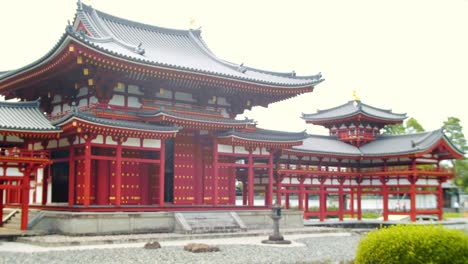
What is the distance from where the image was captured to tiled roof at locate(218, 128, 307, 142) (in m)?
32.3

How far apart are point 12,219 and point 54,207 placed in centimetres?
285

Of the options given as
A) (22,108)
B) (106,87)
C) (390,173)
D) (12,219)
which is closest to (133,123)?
(106,87)

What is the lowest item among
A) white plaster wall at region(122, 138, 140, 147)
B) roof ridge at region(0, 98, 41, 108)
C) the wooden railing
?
the wooden railing

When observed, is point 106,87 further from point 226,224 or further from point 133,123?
point 226,224

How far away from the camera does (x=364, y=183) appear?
155 feet

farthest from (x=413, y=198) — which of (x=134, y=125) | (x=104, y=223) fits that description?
(x=104, y=223)

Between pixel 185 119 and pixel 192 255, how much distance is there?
11385mm

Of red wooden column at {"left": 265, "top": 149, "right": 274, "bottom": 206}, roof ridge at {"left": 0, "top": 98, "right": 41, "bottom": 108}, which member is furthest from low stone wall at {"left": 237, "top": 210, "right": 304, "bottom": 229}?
roof ridge at {"left": 0, "top": 98, "right": 41, "bottom": 108}

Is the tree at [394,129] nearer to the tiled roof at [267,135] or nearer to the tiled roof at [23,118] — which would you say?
the tiled roof at [267,135]

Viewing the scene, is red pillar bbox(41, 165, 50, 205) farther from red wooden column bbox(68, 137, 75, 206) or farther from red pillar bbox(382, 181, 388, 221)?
red pillar bbox(382, 181, 388, 221)

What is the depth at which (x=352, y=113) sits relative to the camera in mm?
47719

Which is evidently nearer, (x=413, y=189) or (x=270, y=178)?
(x=270, y=178)

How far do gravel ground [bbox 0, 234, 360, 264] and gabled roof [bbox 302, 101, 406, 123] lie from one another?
26.0 meters

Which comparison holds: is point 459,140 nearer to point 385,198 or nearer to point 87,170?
point 385,198
